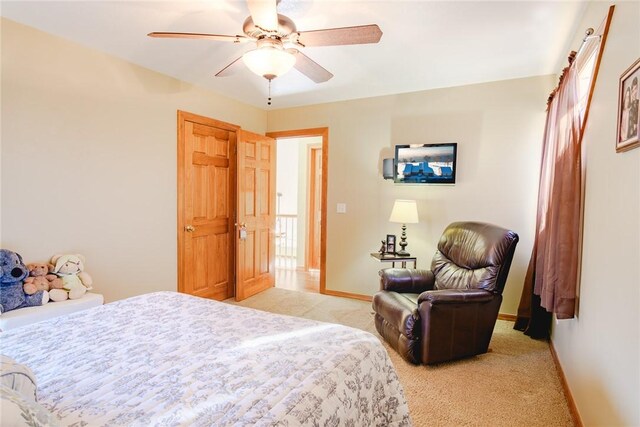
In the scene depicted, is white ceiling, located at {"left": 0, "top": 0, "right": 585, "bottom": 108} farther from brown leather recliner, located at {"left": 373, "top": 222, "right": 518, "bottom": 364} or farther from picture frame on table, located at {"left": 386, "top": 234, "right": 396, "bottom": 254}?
picture frame on table, located at {"left": 386, "top": 234, "right": 396, "bottom": 254}

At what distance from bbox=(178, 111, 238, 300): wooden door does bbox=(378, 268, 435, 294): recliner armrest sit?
→ 6.78ft

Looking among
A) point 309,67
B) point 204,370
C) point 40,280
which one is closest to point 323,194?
point 309,67

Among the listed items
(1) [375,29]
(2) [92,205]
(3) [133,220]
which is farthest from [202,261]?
(1) [375,29]

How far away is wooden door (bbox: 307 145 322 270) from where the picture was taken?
19.6 feet

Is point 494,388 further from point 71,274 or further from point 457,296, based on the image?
point 71,274

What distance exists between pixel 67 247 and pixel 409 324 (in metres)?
2.68

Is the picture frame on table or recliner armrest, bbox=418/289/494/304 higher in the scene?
the picture frame on table

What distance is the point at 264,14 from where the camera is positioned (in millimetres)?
1715

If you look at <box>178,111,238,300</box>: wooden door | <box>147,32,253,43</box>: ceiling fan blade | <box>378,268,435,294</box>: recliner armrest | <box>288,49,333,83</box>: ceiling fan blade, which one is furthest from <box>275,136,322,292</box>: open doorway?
<box>147,32,253,43</box>: ceiling fan blade

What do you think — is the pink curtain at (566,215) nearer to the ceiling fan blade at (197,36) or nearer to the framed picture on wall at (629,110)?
the framed picture on wall at (629,110)

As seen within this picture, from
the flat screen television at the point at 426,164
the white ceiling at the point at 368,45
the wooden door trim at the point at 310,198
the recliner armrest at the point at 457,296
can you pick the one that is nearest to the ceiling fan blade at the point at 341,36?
the white ceiling at the point at 368,45

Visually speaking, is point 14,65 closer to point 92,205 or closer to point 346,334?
point 92,205

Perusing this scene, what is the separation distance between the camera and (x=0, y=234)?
7.47 feet

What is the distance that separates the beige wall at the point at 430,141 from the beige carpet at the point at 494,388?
35.7 inches
